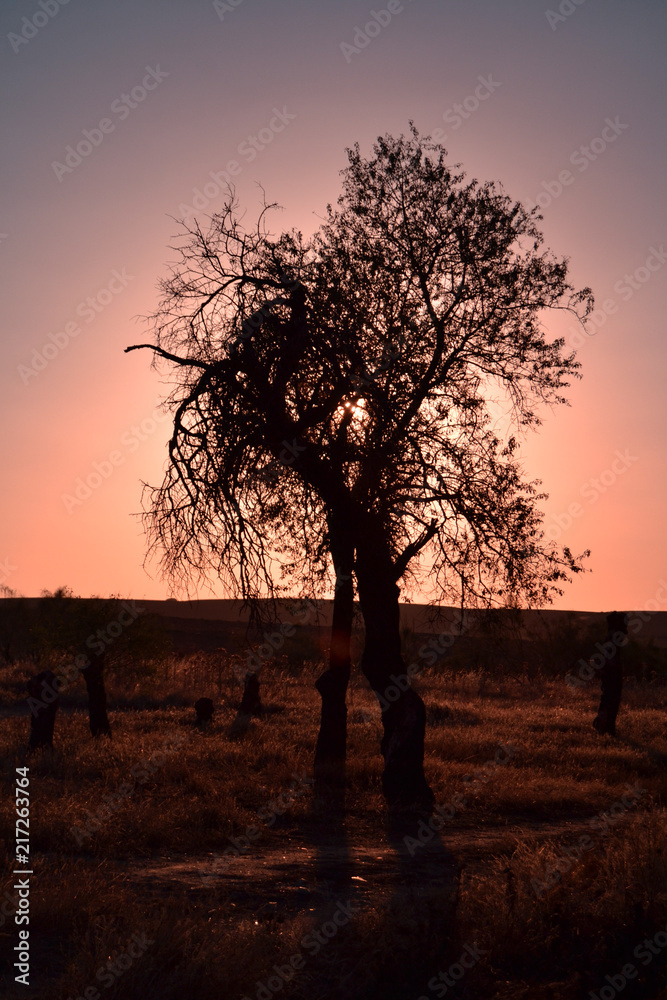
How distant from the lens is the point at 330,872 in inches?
365

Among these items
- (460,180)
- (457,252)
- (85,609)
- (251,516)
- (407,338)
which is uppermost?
(460,180)

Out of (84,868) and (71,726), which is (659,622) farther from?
(84,868)

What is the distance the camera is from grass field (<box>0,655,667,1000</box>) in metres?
5.87

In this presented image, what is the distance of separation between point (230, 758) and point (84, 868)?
7486 millimetres

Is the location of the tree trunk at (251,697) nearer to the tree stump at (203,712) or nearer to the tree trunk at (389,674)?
the tree stump at (203,712)

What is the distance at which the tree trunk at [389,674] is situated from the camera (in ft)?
43.5

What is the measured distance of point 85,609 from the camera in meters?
22.8

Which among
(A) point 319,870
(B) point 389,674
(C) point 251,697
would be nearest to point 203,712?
(C) point 251,697

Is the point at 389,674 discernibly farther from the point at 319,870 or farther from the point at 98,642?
the point at 98,642

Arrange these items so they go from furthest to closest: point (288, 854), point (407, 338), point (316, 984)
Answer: point (407, 338) → point (288, 854) → point (316, 984)

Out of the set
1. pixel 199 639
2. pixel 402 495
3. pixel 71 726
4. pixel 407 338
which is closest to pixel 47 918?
pixel 402 495

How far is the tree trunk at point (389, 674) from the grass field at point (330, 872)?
0.66 metres

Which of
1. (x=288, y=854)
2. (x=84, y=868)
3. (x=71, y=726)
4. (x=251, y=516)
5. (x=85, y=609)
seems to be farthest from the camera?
(x=85, y=609)

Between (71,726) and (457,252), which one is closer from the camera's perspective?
(457,252)
